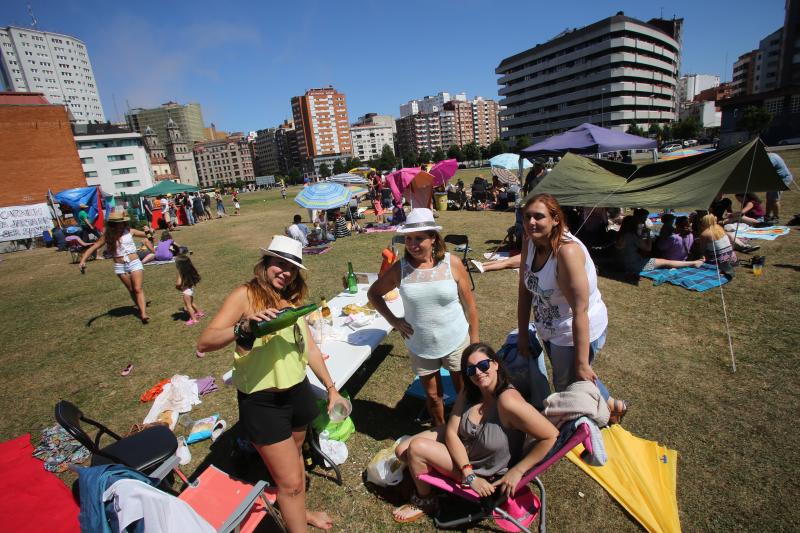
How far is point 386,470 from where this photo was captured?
295cm

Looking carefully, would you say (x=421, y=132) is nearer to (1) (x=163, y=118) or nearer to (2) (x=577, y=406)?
(1) (x=163, y=118)

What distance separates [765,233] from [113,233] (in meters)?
13.9

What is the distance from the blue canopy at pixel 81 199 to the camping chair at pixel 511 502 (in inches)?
770

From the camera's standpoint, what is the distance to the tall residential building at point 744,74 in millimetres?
100812

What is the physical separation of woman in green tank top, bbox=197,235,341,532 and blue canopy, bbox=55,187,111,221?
61.0ft

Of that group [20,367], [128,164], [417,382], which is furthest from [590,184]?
[128,164]

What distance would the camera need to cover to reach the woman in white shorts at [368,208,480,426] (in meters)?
2.76

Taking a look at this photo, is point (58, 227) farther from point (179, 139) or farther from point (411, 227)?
point (179, 139)

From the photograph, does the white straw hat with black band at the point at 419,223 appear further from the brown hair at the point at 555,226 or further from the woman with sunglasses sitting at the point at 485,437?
the woman with sunglasses sitting at the point at 485,437

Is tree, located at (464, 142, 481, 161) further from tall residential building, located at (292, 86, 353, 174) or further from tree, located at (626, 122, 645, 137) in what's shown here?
tall residential building, located at (292, 86, 353, 174)

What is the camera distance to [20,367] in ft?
19.2

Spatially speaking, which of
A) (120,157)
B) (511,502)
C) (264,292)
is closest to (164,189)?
(264,292)

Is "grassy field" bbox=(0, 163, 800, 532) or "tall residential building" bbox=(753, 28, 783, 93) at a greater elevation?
"tall residential building" bbox=(753, 28, 783, 93)

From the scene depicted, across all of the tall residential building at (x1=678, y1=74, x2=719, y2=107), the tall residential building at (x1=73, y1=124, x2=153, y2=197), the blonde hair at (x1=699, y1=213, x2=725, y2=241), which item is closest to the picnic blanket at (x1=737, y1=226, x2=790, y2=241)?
the blonde hair at (x1=699, y1=213, x2=725, y2=241)
